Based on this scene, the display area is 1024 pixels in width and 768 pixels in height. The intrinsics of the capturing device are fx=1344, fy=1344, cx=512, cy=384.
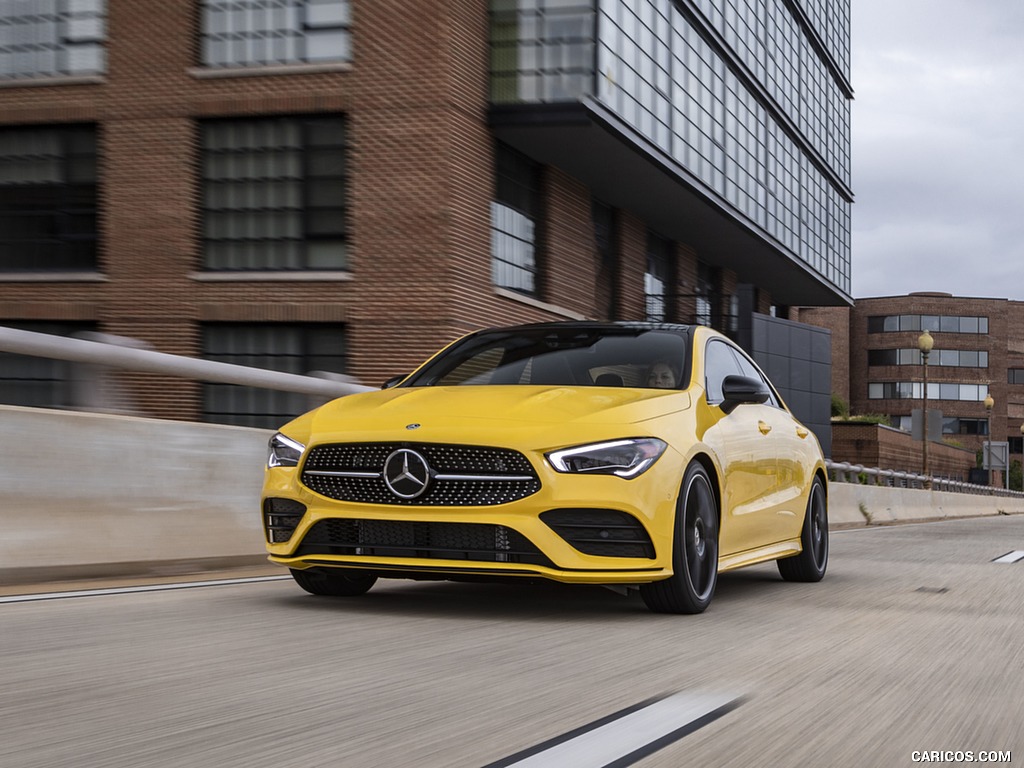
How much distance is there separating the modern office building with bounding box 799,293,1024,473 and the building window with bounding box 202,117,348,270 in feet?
274

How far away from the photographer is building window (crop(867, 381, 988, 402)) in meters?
103

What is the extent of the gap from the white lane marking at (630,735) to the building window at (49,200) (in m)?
21.6

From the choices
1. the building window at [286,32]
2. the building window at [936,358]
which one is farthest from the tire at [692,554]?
the building window at [936,358]

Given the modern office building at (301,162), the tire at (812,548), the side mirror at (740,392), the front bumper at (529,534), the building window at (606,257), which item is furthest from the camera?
the building window at (606,257)

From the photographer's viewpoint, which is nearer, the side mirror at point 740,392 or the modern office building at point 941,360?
the side mirror at point 740,392

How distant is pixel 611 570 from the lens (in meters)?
6.09

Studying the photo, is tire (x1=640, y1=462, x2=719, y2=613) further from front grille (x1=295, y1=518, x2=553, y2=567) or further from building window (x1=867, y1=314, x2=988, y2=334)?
building window (x1=867, y1=314, x2=988, y2=334)

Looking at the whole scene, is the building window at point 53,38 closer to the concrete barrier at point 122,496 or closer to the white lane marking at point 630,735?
the concrete barrier at point 122,496

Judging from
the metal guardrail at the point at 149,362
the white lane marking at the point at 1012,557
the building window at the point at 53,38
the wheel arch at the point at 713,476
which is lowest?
the white lane marking at the point at 1012,557

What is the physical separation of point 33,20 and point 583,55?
389 inches

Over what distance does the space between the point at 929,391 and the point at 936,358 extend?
260 centimetres

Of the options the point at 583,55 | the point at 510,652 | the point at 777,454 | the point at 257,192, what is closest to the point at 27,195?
the point at 257,192

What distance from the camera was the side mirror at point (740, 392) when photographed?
23.9 feet

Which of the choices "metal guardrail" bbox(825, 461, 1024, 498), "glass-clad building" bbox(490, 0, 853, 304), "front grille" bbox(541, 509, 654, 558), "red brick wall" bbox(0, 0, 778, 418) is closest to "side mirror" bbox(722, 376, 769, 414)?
"front grille" bbox(541, 509, 654, 558)
